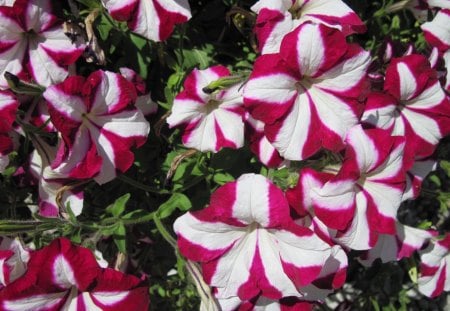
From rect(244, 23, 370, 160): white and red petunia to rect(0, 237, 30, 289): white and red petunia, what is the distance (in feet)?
1.91

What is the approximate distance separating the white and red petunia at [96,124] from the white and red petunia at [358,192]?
1.24ft

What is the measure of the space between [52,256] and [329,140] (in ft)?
1.95

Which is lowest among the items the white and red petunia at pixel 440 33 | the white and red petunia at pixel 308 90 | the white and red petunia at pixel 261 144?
the white and red petunia at pixel 261 144

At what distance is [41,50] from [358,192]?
76 centimetres

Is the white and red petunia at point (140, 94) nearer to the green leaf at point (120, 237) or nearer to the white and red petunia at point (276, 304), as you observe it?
Result: the green leaf at point (120, 237)

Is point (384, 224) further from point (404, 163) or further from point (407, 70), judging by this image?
point (407, 70)

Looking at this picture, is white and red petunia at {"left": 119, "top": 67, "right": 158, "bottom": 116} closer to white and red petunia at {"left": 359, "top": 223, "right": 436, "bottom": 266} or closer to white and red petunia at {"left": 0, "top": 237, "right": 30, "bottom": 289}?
white and red petunia at {"left": 0, "top": 237, "right": 30, "bottom": 289}

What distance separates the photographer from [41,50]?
1.31 m

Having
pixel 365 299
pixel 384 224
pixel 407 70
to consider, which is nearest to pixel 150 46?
pixel 407 70

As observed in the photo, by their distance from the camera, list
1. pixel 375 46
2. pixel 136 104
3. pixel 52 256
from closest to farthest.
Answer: pixel 52 256
pixel 136 104
pixel 375 46

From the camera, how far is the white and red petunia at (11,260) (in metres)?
1.21

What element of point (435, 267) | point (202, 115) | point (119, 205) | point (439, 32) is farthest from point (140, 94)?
point (435, 267)

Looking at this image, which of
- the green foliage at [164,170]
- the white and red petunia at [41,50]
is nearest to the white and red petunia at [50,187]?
the green foliage at [164,170]

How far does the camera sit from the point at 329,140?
1213 millimetres
